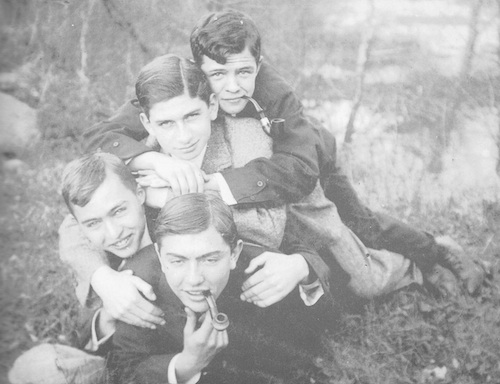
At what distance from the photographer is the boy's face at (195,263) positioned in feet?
8.70

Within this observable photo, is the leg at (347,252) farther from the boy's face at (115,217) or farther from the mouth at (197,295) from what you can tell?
the boy's face at (115,217)

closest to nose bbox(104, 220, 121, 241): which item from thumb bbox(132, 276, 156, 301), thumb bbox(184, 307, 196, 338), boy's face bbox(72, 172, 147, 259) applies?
boy's face bbox(72, 172, 147, 259)

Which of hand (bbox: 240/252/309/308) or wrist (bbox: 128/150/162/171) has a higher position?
wrist (bbox: 128/150/162/171)

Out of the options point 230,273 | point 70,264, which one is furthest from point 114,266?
point 230,273

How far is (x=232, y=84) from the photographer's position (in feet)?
9.17

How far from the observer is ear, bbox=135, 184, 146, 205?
276 cm

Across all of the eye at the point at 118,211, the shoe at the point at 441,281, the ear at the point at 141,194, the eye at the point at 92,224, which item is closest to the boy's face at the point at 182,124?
the ear at the point at 141,194

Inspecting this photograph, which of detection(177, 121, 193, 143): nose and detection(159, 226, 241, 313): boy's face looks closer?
detection(159, 226, 241, 313): boy's face

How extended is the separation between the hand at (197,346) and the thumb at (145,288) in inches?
6.7

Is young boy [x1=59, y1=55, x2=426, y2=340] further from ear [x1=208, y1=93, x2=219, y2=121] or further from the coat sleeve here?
the coat sleeve

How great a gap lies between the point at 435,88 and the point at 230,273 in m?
1.49

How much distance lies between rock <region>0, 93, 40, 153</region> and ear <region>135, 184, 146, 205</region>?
0.73m

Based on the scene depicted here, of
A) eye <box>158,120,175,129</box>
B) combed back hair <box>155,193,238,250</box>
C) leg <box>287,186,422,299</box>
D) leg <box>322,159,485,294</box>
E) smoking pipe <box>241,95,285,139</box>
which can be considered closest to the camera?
combed back hair <box>155,193,238,250</box>

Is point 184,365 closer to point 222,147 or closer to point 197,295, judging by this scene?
point 197,295
